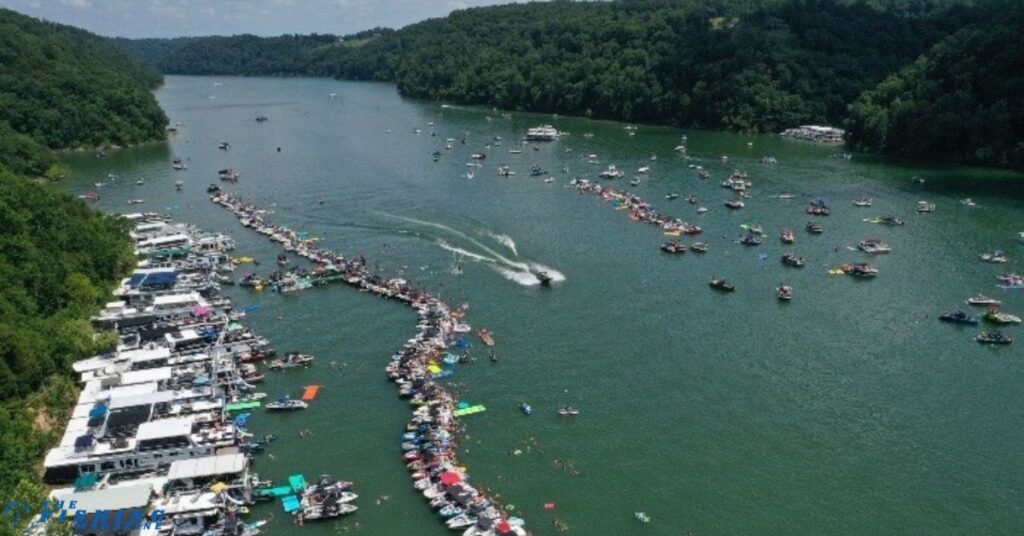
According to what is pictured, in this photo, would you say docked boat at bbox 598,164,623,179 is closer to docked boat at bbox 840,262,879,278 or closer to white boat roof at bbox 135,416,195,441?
docked boat at bbox 840,262,879,278

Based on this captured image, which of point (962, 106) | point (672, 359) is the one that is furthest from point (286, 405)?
point (962, 106)

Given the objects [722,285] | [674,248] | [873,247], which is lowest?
[722,285]

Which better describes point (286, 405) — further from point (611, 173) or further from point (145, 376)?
point (611, 173)

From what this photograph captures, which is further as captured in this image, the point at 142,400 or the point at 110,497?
the point at 142,400

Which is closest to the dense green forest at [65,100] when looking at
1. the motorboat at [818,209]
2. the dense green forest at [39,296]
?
the dense green forest at [39,296]

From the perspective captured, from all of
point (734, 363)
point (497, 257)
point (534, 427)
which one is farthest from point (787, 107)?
point (534, 427)

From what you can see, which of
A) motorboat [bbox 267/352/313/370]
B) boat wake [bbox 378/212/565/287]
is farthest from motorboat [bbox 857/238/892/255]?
motorboat [bbox 267/352/313/370]

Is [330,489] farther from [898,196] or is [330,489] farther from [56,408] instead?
[898,196]
